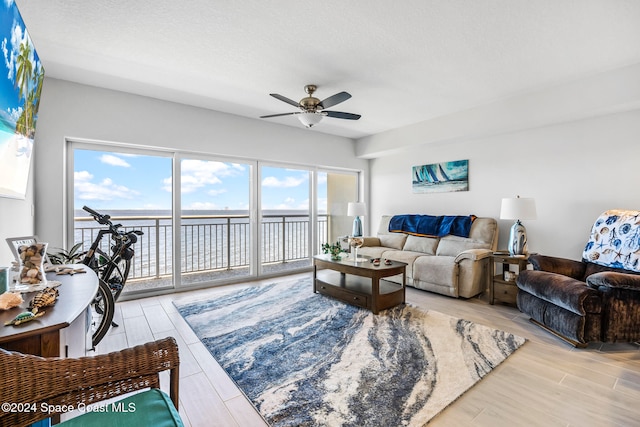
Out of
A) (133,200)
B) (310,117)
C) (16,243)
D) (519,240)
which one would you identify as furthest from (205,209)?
(519,240)

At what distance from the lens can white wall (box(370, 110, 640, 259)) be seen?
10.7 ft

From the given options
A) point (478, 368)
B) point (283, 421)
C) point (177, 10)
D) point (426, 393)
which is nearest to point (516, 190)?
point (478, 368)

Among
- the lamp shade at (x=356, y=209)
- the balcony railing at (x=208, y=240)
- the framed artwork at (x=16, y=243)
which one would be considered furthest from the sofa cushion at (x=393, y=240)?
the framed artwork at (x=16, y=243)

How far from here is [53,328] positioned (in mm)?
945

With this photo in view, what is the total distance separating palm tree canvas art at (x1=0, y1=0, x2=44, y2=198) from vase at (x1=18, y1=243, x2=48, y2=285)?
525 millimetres

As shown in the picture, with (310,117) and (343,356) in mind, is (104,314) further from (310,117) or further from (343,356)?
(310,117)

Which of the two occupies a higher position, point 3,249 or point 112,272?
point 3,249

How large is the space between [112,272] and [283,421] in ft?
7.27

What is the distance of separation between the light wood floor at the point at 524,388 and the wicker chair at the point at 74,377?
2.73ft

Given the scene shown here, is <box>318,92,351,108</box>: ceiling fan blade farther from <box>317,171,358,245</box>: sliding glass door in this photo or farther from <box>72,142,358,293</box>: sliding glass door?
<box>317,171,358,245</box>: sliding glass door

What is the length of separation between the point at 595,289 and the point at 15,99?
168 inches

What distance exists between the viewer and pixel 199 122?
13.5 feet

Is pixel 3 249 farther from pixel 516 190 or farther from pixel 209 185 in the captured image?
pixel 516 190

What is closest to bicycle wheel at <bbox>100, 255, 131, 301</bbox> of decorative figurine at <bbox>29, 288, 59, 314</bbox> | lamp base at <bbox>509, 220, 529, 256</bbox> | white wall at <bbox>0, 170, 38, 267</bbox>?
white wall at <bbox>0, 170, 38, 267</bbox>
